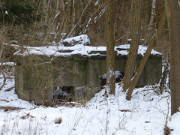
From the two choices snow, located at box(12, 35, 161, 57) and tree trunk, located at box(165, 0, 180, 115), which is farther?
snow, located at box(12, 35, 161, 57)

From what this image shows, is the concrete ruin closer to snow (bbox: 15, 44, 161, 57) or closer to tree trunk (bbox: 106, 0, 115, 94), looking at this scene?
snow (bbox: 15, 44, 161, 57)

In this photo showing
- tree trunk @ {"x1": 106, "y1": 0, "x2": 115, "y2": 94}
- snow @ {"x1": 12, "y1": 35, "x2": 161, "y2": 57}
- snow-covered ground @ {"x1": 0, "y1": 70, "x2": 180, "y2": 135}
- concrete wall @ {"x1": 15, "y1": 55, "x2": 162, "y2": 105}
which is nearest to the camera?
snow-covered ground @ {"x1": 0, "y1": 70, "x2": 180, "y2": 135}

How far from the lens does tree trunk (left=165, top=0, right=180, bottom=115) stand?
3.86 m

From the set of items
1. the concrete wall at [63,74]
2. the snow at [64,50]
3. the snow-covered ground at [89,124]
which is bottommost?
the snow-covered ground at [89,124]

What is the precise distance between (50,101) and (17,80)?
1786 mm

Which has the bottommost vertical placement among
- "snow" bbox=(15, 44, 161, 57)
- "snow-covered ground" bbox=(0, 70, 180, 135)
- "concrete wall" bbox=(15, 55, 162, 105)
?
"snow-covered ground" bbox=(0, 70, 180, 135)

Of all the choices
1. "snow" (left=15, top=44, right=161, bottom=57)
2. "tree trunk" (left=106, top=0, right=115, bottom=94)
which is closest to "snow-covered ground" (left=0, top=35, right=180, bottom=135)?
"tree trunk" (left=106, top=0, right=115, bottom=94)

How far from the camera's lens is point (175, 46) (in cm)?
393

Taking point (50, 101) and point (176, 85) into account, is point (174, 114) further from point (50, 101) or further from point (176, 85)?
point (50, 101)

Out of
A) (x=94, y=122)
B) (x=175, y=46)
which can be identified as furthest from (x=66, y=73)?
(x=175, y=46)

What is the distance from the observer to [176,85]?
3959 millimetres

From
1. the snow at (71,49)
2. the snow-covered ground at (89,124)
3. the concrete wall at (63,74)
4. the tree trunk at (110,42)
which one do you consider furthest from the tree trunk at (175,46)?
the snow at (71,49)

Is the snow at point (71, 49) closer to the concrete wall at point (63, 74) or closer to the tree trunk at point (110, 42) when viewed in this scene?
the concrete wall at point (63, 74)

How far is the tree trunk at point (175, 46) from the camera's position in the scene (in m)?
3.86
